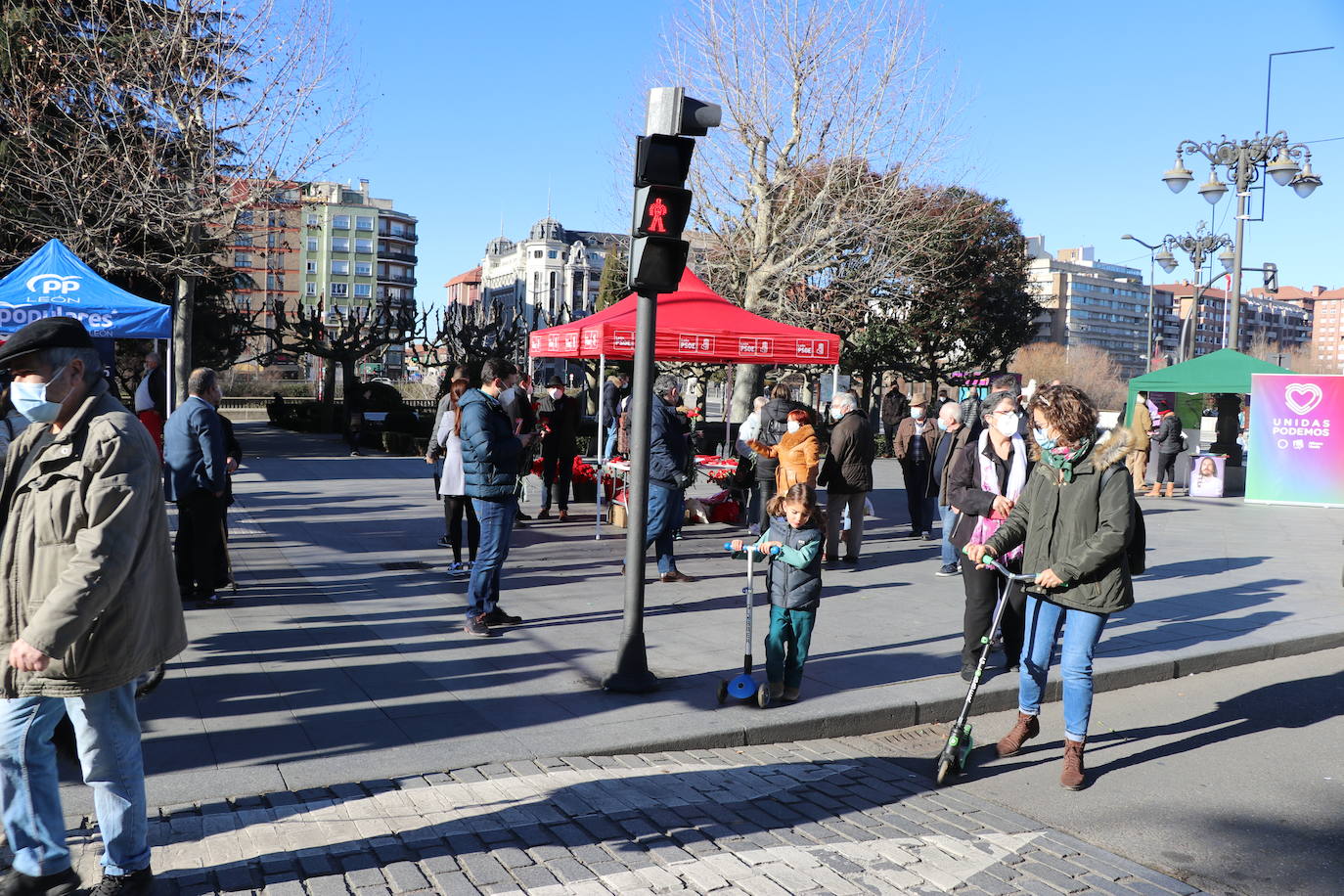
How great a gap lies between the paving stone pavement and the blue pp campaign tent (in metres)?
7.36

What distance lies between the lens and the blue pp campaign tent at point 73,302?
388 inches

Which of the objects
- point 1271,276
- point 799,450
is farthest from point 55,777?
point 1271,276

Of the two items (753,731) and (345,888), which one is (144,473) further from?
(753,731)

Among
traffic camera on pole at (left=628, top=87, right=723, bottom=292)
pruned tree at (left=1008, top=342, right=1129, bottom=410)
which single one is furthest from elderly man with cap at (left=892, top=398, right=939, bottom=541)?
pruned tree at (left=1008, top=342, right=1129, bottom=410)

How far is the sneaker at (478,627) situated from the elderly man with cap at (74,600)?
376 cm

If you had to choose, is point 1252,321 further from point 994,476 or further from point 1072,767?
point 1072,767

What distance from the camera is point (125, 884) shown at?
328cm

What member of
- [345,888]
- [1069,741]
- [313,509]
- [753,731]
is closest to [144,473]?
[345,888]

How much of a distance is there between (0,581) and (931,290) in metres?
30.3

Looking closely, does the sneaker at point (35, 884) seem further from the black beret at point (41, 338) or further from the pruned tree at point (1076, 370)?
the pruned tree at point (1076, 370)

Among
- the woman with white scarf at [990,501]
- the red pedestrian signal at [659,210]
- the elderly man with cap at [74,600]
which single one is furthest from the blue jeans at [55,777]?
the woman with white scarf at [990,501]

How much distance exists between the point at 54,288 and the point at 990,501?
8792 mm

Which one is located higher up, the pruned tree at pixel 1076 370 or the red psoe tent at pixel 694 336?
the pruned tree at pixel 1076 370

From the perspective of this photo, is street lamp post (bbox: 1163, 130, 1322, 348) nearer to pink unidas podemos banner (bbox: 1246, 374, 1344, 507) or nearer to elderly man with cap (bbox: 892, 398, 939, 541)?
pink unidas podemos banner (bbox: 1246, 374, 1344, 507)
